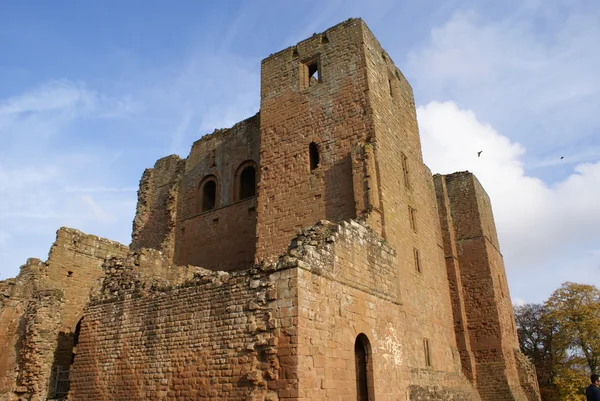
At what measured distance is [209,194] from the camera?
64.9 feet

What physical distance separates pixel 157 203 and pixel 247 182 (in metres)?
4.59

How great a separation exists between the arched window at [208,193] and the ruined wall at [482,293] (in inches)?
345

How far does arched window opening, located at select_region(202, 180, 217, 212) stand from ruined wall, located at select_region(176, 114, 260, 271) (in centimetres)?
19

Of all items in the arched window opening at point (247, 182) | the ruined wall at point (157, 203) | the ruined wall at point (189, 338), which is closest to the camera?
the ruined wall at point (189, 338)

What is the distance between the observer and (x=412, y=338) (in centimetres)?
1330

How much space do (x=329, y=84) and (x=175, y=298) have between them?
321 inches

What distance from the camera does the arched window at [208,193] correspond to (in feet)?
63.5

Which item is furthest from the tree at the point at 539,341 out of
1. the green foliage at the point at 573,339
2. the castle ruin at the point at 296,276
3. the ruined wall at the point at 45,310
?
the ruined wall at the point at 45,310

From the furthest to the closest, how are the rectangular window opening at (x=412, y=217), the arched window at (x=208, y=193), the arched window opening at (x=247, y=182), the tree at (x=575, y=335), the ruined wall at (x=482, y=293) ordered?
1. the tree at (x=575, y=335)
2. the arched window at (x=208, y=193)
3. the arched window opening at (x=247, y=182)
4. the ruined wall at (x=482, y=293)
5. the rectangular window opening at (x=412, y=217)

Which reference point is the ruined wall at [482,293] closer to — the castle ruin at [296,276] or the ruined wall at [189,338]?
the castle ruin at [296,276]

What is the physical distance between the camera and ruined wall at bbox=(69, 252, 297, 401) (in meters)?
8.44

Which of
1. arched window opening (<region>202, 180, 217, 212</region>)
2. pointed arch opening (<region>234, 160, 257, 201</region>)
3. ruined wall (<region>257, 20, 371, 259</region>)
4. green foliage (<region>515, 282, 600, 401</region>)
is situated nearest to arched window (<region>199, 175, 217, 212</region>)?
arched window opening (<region>202, 180, 217, 212</region>)

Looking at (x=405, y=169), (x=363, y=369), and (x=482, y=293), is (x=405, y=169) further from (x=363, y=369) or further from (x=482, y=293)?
(x=363, y=369)

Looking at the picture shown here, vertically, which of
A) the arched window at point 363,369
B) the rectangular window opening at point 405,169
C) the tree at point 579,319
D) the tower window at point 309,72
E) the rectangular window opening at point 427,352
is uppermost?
the tower window at point 309,72
